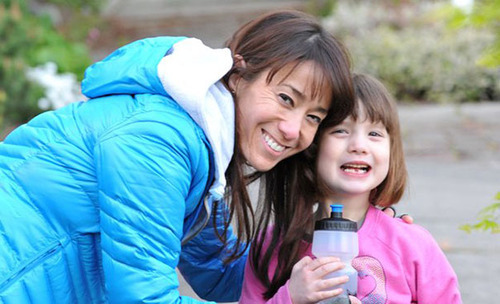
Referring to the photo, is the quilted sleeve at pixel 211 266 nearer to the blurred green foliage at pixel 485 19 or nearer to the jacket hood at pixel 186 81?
the jacket hood at pixel 186 81

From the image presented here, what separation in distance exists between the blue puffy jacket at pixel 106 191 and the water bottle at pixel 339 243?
0.39 meters

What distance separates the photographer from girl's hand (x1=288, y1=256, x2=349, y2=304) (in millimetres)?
2514

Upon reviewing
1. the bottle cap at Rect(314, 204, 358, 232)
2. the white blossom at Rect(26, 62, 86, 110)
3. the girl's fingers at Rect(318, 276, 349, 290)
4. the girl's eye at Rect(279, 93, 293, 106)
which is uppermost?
the white blossom at Rect(26, 62, 86, 110)

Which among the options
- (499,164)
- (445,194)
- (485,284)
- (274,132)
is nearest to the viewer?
(274,132)

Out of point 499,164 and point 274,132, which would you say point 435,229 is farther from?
point 274,132

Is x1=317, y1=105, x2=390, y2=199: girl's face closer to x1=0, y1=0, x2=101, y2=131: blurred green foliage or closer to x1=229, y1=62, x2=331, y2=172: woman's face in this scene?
x1=229, y1=62, x2=331, y2=172: woman's face

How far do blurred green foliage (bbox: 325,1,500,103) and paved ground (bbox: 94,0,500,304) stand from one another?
0.48m

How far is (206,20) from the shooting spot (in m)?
16.1

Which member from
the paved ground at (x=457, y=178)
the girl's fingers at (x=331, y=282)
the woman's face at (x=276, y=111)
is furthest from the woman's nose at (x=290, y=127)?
the paved ground at (x=457, y=178)

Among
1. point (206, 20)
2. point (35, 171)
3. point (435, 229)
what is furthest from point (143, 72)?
point (206, 20)

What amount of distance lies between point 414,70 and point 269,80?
910 centimetres

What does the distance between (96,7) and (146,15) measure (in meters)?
2.55

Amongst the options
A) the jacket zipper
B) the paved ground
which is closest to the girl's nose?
the jacket zipper

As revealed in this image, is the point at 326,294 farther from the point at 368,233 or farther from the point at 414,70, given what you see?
the point at 414,70
